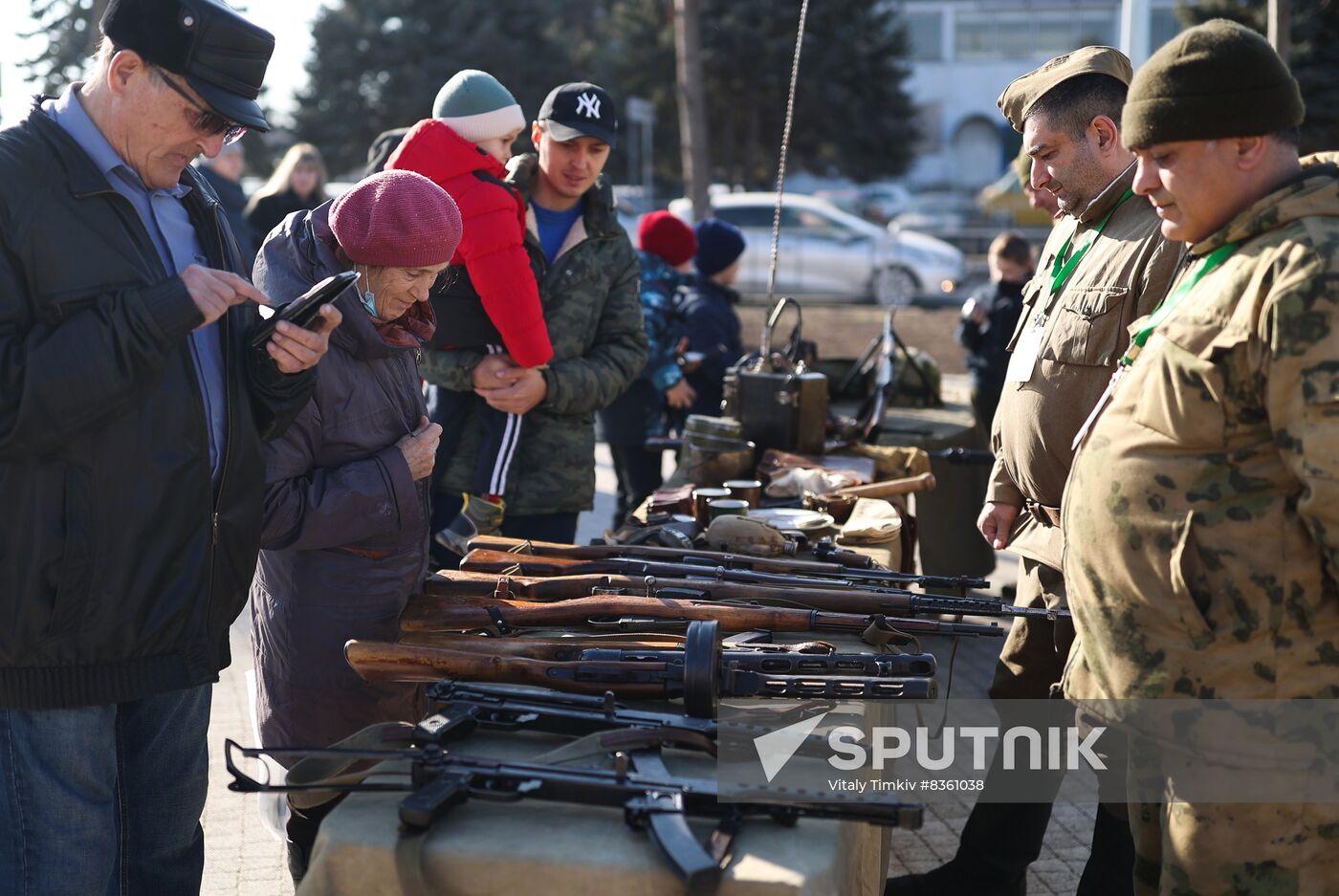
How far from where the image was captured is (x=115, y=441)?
7.59ft

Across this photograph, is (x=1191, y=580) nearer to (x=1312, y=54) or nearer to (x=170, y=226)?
(x=170, y=226)

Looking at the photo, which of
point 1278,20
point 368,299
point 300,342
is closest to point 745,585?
point 368,299

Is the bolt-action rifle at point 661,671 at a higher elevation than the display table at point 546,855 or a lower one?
higher

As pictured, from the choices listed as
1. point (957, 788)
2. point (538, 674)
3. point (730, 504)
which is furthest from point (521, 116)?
point (957, 788)

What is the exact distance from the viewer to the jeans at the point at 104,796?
7.60ft

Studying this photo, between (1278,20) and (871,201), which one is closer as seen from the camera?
(1278,20)

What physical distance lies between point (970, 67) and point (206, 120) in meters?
49.8

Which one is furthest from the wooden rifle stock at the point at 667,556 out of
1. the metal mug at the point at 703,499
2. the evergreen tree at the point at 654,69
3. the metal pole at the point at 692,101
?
the evergreen tree at the point at 654,69

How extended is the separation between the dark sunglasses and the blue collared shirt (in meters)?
0.15

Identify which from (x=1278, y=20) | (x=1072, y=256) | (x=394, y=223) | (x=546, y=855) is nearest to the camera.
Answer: (x=546, y=855)

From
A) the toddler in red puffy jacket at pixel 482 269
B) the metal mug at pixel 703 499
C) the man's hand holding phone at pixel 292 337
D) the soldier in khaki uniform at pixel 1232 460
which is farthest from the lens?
the metal mug at pixel 703 499

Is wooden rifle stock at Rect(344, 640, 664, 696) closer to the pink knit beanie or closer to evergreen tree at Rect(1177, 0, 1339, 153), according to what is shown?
the pink knit beanie

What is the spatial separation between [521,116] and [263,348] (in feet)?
6.07

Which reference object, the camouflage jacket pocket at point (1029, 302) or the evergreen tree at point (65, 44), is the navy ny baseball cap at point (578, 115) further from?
the evergreen tree at point (65, 44)
